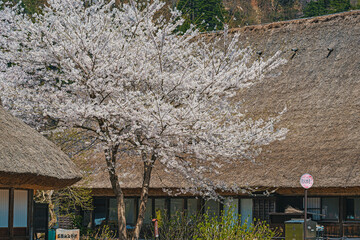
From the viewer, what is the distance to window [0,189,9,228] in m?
12.7

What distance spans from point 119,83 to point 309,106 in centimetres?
873

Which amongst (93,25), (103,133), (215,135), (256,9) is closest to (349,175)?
(215,135)

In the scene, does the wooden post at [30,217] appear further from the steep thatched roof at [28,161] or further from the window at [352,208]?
the window at [352,208]

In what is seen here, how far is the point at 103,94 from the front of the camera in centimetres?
1675

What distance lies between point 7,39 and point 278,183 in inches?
358

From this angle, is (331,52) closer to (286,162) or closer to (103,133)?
(286,162)

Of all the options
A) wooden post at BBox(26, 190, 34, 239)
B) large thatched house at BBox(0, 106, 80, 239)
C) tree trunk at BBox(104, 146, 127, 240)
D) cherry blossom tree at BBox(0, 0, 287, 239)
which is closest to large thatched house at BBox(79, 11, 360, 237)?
tree trunk at BBox(104, 146, 127, 240)

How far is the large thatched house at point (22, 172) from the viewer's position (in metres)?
12.1

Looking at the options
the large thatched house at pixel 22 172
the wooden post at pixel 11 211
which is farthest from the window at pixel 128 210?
the wooden post at pixel 11 211

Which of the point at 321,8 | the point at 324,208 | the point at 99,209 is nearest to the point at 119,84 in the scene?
the point at 324,208

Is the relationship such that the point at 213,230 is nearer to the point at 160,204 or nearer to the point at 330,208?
the point at 330,208

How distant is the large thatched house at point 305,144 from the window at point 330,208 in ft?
0.11

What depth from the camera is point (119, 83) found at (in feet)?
53.6

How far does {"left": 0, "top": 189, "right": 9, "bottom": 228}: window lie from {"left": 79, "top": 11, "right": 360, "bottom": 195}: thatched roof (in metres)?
6.42
